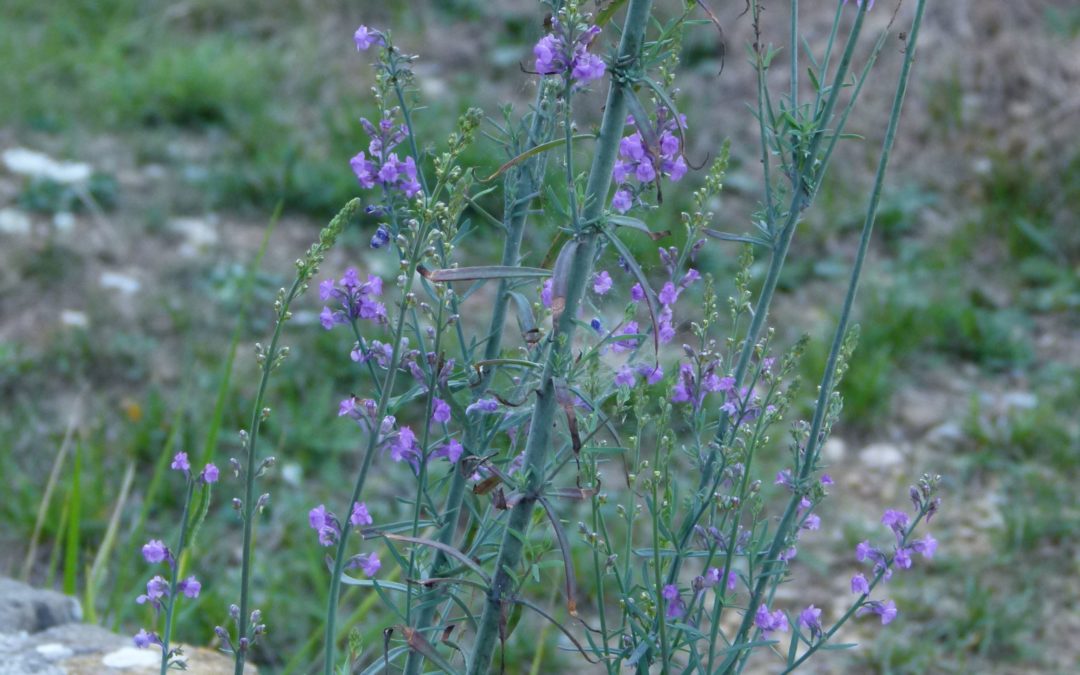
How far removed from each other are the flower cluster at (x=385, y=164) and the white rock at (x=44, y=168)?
2782mm

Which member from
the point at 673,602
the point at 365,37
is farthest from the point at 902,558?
the point at 365,37

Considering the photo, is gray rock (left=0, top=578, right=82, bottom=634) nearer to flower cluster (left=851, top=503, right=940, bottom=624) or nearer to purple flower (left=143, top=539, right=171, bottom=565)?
purple flower (left=143, top=539, right=171, bottom=565)

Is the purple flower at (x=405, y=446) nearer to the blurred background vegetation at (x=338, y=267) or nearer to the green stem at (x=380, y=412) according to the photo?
the green stem at (x=380, y=412)

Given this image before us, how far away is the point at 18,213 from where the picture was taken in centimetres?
381

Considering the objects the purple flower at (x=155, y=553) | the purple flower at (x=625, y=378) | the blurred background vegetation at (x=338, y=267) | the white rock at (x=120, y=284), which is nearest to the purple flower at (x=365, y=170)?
the purple flower at (x=625, y=378)

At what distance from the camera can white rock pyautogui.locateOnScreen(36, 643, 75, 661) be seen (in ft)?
5.91

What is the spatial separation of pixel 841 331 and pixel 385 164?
556 mm

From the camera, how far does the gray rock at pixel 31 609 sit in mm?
1922

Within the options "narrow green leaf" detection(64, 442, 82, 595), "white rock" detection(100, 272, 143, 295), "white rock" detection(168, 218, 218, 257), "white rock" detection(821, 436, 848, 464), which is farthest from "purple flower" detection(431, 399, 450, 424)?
"white rock" detection(168, 218, 218, 257)

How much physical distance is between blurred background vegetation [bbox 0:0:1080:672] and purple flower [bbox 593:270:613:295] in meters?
0.90

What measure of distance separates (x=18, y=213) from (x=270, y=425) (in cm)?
133

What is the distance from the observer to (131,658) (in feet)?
5.96

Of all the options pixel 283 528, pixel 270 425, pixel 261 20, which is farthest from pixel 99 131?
pixel 283 528

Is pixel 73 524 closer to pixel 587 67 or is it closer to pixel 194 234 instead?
pixel 587 67
